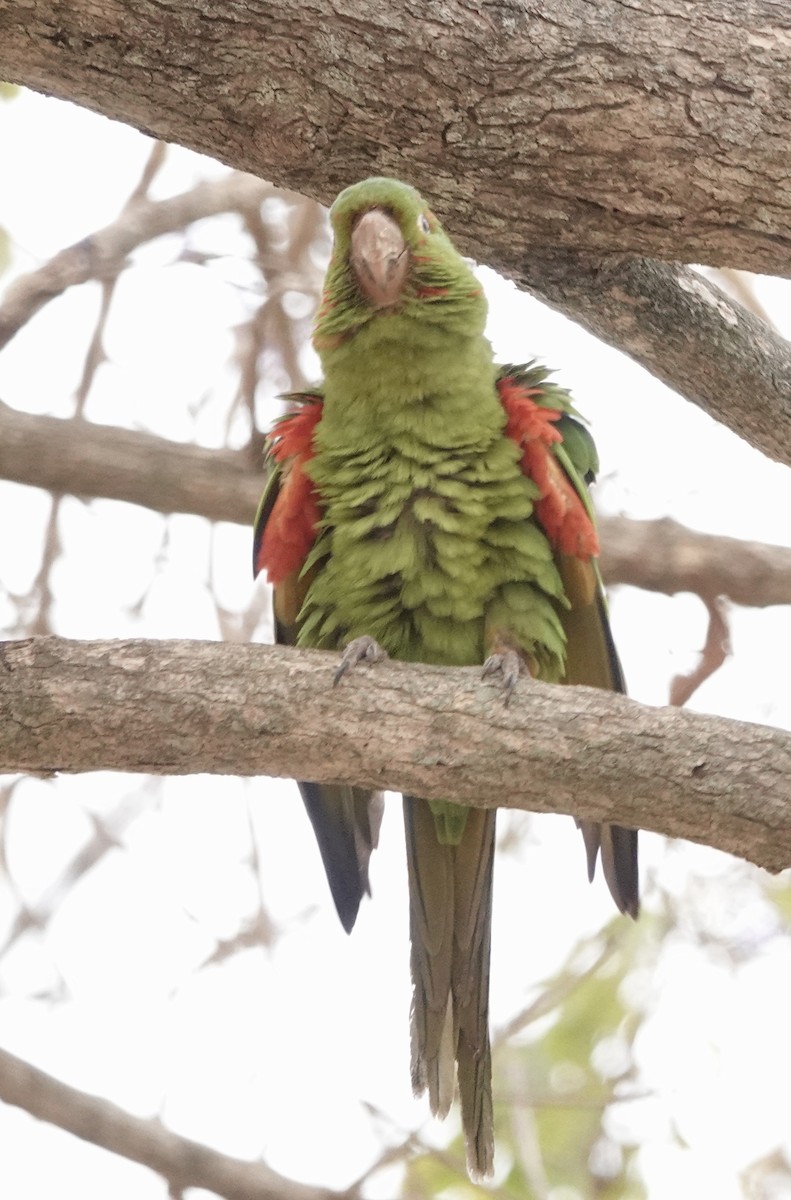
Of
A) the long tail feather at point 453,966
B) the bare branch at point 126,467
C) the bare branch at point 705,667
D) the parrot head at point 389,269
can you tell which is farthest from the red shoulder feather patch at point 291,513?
the bare branch at point 705,667

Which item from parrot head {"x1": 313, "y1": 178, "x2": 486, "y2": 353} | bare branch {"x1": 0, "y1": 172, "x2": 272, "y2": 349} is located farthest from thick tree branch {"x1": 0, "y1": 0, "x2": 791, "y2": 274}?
bare branch {"x1": 0, "y1": 172, "x2": 272, "y2": 349}

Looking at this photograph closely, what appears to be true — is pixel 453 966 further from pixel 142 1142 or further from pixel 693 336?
pixel 693 336

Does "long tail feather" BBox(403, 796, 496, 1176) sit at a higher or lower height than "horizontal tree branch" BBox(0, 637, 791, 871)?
lower

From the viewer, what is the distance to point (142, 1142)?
3592mm

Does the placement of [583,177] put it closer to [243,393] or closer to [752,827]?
[752,827]

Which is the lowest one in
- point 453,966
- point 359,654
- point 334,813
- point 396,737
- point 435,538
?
point 453,966

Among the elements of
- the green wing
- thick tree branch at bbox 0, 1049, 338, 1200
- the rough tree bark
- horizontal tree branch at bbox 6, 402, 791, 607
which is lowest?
thick tree branch at bbox 0, 1049, 338, 1200

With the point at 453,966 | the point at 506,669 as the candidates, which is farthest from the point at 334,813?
the point at 506,669

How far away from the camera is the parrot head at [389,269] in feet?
9.99

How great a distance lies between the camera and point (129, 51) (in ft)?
9.48

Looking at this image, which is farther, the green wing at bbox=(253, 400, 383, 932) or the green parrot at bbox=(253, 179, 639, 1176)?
the green wing at bbox=(253, 400, 383, 932)

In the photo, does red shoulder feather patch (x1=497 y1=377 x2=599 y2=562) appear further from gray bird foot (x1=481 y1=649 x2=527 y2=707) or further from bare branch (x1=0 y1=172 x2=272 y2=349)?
bare branch (x1=0 y1=172 x2=272 y2=349)

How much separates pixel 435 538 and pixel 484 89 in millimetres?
1099

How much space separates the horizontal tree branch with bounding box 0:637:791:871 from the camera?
262cm
